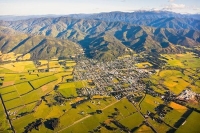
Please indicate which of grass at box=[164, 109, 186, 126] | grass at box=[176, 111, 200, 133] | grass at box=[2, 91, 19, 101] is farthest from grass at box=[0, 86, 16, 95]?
grass at box=[176, 111, 200, 133]

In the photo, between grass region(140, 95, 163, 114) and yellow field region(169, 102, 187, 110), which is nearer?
grass region(140, 95, 163, 114)

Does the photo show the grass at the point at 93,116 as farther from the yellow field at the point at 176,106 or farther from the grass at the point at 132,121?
the yellow field at the point at 176,106

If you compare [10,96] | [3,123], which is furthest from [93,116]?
[10,96]

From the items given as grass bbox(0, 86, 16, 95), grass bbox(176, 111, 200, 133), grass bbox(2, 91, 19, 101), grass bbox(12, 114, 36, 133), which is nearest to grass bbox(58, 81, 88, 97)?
grass bbox(2, 91, 19, 101)

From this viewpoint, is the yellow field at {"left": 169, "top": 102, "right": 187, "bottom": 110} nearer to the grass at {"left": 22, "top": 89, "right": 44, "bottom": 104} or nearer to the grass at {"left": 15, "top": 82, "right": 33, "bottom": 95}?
the grass at {"left": 22, "top": 89, "right": 44, "bottom": 104}

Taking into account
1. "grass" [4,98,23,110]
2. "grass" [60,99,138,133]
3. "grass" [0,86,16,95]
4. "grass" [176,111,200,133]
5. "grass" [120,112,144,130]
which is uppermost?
"grass" [0,86,16,95]

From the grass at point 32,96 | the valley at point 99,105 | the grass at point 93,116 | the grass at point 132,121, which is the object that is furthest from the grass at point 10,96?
the grass at point 132,121

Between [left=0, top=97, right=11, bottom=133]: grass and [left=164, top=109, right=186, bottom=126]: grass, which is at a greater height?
[left=0, top=97, right=11, bottom=133]: grass

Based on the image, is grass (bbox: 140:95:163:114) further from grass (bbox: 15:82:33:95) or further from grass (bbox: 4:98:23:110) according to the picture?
grass (bbox: 15:82:33:95)

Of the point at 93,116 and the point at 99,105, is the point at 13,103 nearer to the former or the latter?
A: the point at 93,116

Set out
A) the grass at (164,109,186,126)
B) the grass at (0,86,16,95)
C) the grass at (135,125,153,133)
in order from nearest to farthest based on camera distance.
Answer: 1. the grass at (135,125,153,133)
2. the grass at (164,109,186,126)
3. the grass at (0,86,16,95)

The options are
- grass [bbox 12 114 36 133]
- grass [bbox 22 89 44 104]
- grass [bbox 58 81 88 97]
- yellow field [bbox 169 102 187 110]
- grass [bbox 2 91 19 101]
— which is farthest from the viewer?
grass [bbox 58 81 88 97]
